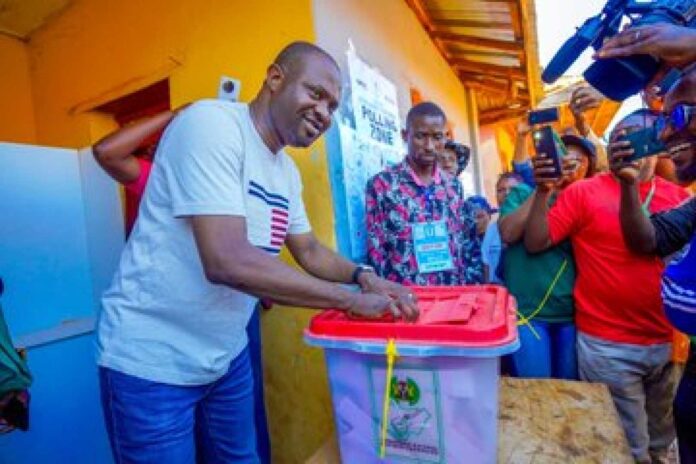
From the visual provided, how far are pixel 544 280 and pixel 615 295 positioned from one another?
0.96 feet

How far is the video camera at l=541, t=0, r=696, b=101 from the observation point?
1111 mm

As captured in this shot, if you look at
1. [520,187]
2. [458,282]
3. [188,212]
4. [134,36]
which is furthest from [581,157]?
[134,36]

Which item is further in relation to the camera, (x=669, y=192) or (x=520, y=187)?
(x=520, y=187)

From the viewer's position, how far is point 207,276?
43.1 inches

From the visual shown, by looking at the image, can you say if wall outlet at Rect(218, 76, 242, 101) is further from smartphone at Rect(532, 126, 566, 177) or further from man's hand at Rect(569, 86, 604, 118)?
man's hand at Rect(569, 86, 604, 118)

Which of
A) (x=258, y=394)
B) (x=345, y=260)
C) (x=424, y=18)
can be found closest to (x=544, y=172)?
(x=345, y=260)

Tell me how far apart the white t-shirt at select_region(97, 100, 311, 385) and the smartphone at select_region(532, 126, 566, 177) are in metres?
1.23

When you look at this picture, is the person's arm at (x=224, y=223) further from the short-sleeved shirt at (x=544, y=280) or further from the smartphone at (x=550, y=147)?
the short-sleeved shirt at (x=544, y=280)

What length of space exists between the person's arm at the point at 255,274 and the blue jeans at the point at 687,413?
103 centimetres

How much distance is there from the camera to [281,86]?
1363 millimetres

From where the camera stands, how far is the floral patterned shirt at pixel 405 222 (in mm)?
2158

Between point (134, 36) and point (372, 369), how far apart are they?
2.53 metres

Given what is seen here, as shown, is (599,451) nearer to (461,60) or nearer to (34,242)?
(34,242)

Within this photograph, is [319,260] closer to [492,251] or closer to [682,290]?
[682,290]
